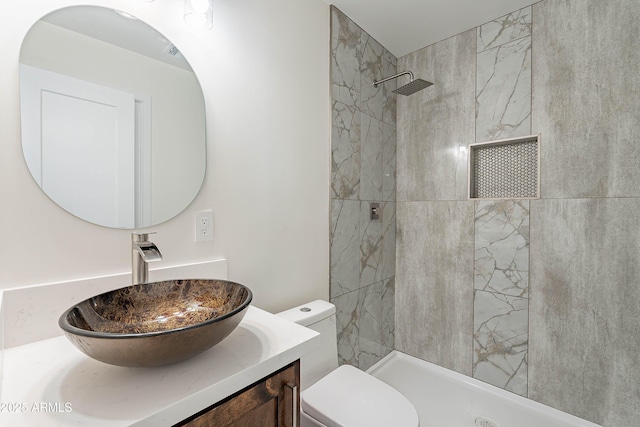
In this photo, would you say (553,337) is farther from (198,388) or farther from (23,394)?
(23,394)

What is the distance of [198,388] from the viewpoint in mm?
606

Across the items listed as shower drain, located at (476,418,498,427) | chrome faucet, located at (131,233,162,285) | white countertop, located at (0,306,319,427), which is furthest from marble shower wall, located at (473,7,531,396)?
chrome faucet, located at (131,233,162,285)

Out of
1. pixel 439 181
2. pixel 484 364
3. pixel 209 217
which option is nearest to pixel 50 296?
pixel 209 217

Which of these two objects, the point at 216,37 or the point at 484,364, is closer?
the point at 216,37

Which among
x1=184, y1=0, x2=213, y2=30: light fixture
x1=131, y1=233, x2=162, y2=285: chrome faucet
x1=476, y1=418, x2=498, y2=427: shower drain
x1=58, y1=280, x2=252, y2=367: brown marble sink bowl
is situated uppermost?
x1=184, y1=0, x2=213, y2=30: light fixture

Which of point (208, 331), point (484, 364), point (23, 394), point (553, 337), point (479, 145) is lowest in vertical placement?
point (484, 364)

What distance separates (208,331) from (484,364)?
2020mm

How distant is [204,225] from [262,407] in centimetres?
71

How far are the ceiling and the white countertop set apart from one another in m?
1.89

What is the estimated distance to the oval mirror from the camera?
2.84 feet

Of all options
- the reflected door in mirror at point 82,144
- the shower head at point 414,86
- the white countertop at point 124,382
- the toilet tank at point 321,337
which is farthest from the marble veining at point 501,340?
the reflected door in mirror at point 82,144

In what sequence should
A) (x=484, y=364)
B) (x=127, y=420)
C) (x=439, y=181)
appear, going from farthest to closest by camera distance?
(x=439, y=181) < (x=484, y=364) < (x=127, y=420)

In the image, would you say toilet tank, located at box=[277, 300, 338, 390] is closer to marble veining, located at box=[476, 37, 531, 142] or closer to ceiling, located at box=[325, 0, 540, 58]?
marble veining, located at box=[476, 37, 531, 142]

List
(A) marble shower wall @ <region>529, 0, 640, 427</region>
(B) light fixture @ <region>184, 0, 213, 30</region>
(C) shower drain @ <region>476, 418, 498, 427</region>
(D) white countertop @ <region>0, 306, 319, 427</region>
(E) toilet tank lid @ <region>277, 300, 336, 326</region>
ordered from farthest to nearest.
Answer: (C) shower drain @ <region>476, 418, 498, 427</region>
(A) marble shower wall @ <region>529, 0, 640, 427</region>
(E) toilet tank lid @ <region>277, 300, 336, 326</region>
(B) light fixture @ <region>184, 0, 213, 30</region>
(D) white countertop @ <region>0, 306, 319, 427</region>
